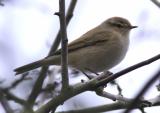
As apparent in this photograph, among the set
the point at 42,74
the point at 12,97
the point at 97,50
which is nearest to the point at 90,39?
the point at 97,50

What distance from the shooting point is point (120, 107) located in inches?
117

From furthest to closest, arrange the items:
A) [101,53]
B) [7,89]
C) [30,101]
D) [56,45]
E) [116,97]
Answer: [101,53], [56,45], [116,97], [7,89], [30,101]

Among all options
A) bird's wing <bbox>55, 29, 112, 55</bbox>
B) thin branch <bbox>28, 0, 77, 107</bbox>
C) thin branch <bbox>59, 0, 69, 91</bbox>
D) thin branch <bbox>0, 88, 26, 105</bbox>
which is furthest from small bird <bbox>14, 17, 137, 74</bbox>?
thin branch <bbox>0, 88, 26, 105</bbox>

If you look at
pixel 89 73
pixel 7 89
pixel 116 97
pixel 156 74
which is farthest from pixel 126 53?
pixel 156 74

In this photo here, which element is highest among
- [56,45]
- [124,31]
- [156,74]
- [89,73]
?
[156,74]

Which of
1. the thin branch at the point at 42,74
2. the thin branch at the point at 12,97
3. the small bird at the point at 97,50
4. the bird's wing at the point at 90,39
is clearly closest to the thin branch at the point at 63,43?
the thin branch at the point at 42,74

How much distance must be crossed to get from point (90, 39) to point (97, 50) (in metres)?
0.42

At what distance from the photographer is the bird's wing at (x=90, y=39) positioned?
6120 mm

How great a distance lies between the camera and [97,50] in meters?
6.24

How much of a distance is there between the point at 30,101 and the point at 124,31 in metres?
5.09

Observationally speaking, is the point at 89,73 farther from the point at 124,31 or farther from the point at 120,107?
the point at 120,107

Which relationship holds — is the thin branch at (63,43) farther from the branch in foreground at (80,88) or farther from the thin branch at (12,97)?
the thin branch at (12,97)

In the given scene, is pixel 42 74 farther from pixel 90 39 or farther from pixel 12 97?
pixel 90 39

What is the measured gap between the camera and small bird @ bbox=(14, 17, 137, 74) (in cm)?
591
